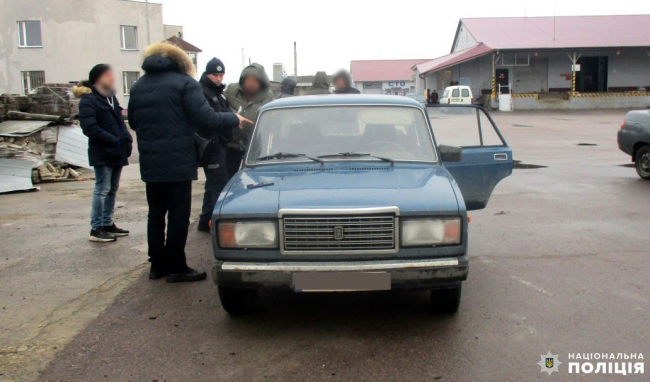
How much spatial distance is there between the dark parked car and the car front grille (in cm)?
877

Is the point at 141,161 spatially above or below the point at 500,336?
above

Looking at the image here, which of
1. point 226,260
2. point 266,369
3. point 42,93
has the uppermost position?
point 42,93

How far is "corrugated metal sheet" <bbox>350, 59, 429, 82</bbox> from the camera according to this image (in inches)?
3467

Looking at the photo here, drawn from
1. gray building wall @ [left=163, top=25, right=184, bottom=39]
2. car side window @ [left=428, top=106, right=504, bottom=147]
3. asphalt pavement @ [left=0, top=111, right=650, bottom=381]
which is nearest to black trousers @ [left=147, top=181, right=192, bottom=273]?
asphalt pavement @ [left=0, top=111, right=650, bottom=381]

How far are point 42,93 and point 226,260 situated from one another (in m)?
12.5

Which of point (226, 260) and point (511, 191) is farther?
point (511, 191)

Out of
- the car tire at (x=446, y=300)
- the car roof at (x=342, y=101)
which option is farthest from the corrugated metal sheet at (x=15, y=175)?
the car tire at (x=446, y=300)

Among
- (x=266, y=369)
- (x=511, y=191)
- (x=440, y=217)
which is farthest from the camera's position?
(x=511, y=191)

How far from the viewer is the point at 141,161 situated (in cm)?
530

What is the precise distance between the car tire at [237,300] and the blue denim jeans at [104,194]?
3.02m

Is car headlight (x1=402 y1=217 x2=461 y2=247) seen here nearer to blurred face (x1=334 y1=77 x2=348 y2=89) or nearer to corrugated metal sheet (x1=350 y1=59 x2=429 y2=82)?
blurred face (x1=334 y1=77 x2=348 y2=89)

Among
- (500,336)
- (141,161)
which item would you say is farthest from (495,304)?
(141,161)

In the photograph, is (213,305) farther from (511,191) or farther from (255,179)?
(511,191)

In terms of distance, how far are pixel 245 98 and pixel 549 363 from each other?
5162 mm
